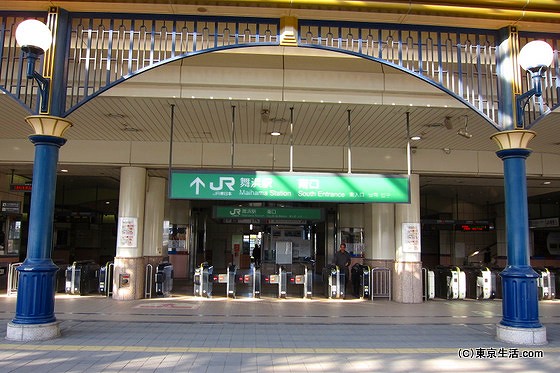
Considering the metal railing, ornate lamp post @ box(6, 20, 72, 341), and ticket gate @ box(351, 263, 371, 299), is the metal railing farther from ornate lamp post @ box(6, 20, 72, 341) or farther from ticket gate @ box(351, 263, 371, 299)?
ornate lamp post @ box(6, 20, 72, 341)

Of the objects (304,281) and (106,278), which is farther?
(304,281)

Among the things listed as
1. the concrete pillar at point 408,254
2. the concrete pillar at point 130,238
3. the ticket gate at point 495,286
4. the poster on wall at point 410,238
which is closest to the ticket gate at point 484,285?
the ticket gate at point 495,286

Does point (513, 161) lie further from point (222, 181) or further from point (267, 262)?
point (267, 262)

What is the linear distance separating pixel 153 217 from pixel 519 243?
8.79 meters

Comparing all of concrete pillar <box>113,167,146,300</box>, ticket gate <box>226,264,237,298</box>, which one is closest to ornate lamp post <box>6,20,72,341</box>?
concrete pillar <box>113,167,146,300</box>

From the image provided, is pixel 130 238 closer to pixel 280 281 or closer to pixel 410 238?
pixel 280 281

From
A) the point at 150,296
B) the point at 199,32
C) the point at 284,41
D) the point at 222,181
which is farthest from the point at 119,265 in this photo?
the point at 284,41

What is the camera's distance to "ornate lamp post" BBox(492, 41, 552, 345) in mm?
6273

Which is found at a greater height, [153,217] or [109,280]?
[153,217]

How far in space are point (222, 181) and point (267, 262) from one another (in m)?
9.19

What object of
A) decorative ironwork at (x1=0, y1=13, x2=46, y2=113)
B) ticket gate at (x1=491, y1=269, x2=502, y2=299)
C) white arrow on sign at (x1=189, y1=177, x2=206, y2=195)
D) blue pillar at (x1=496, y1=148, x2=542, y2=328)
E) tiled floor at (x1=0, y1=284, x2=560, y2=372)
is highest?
decorative ironwork at (x1=0, y1=13, x2=46, y2=113)

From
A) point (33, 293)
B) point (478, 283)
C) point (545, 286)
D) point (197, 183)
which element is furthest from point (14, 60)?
point (545, 286)

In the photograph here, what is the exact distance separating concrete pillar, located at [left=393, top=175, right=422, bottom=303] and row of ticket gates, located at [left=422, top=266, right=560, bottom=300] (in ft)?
2.18

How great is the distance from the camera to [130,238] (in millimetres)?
10938
